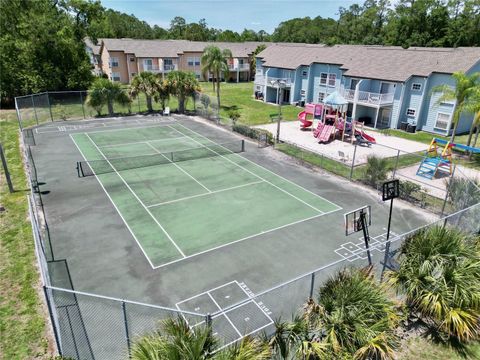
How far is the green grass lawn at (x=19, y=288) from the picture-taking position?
9.66m

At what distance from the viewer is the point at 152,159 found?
25594mm

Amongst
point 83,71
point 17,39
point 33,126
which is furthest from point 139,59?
point 33,126

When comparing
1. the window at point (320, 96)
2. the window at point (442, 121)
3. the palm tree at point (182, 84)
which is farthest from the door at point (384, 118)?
the palm tree at point (182, 84)

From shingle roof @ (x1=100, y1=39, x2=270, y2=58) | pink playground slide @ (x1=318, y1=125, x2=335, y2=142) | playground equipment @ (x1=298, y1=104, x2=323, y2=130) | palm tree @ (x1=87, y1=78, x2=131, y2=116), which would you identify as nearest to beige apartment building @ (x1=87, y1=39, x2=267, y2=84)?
shingle roof @ (x1=100, y1=39, x2=270, y2=58)

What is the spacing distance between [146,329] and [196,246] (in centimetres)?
518

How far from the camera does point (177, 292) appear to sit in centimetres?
1220

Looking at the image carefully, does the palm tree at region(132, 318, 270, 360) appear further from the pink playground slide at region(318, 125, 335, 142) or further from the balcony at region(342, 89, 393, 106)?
the balcony at region(342, 89, 393, 106)

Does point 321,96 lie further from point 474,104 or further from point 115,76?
point 115,76

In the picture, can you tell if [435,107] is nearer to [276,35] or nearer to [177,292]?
[177,292]

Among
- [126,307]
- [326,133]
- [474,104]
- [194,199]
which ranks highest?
[474,104]

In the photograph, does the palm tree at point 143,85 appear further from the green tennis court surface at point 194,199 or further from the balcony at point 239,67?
the balcony at point 239,67

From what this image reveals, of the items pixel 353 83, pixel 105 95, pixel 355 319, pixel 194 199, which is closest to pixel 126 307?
pixel 355 319

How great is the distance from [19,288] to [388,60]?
38307 mm

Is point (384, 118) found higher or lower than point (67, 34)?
lower
